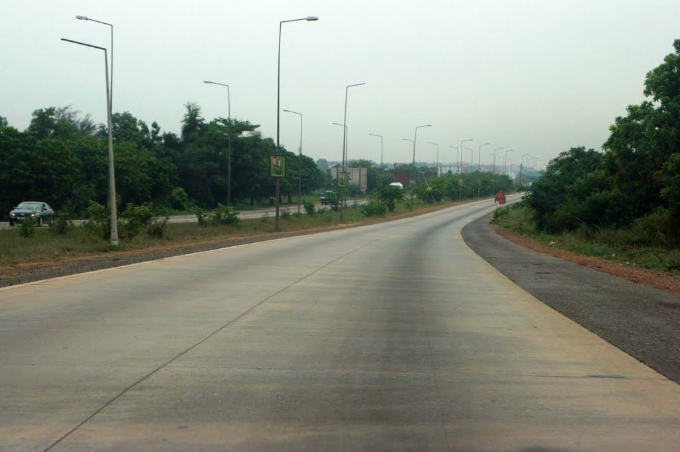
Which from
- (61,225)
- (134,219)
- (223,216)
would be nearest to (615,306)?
(134,219)

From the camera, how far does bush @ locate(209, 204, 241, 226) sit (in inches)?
1816

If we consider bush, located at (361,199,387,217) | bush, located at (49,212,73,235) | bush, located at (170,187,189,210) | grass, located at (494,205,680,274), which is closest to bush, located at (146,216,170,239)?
bush, located at (49,212,73,235)

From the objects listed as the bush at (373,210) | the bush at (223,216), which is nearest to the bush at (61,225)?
the bush at (223,216)

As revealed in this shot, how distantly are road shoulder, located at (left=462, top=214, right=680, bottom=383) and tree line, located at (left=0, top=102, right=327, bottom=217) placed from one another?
42.5 metres

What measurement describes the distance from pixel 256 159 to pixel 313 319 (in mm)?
81196

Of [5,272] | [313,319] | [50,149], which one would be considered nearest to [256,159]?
[50,149]

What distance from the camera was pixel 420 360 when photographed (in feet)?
27.0

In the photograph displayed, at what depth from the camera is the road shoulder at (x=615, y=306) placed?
9.23 metres

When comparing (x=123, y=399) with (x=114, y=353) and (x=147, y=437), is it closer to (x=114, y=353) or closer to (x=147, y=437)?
(x=147, y=437)

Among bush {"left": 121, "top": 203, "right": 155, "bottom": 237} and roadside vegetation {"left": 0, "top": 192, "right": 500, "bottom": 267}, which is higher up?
bush {"left": 121, "top": 203, "right": 155, "bottom": 237}

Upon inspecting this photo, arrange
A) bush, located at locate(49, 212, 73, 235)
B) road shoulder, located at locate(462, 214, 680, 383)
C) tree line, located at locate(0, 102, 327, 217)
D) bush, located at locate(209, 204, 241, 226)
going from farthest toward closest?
tree line, located at locate(0, 102, 327, 217) → bush, located at locate(209, 204, 241, 226) → bush, located at locate(49, 212, 73, 235) → road shoulder, located at locate(462, 214, 680, 383)

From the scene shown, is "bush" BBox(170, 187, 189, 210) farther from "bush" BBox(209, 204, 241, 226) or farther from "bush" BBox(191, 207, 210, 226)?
"bush" BBox(191, 207, 210, 226)

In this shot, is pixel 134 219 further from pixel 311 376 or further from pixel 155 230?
pixel 311 376

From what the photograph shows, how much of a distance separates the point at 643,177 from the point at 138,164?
50.6m
